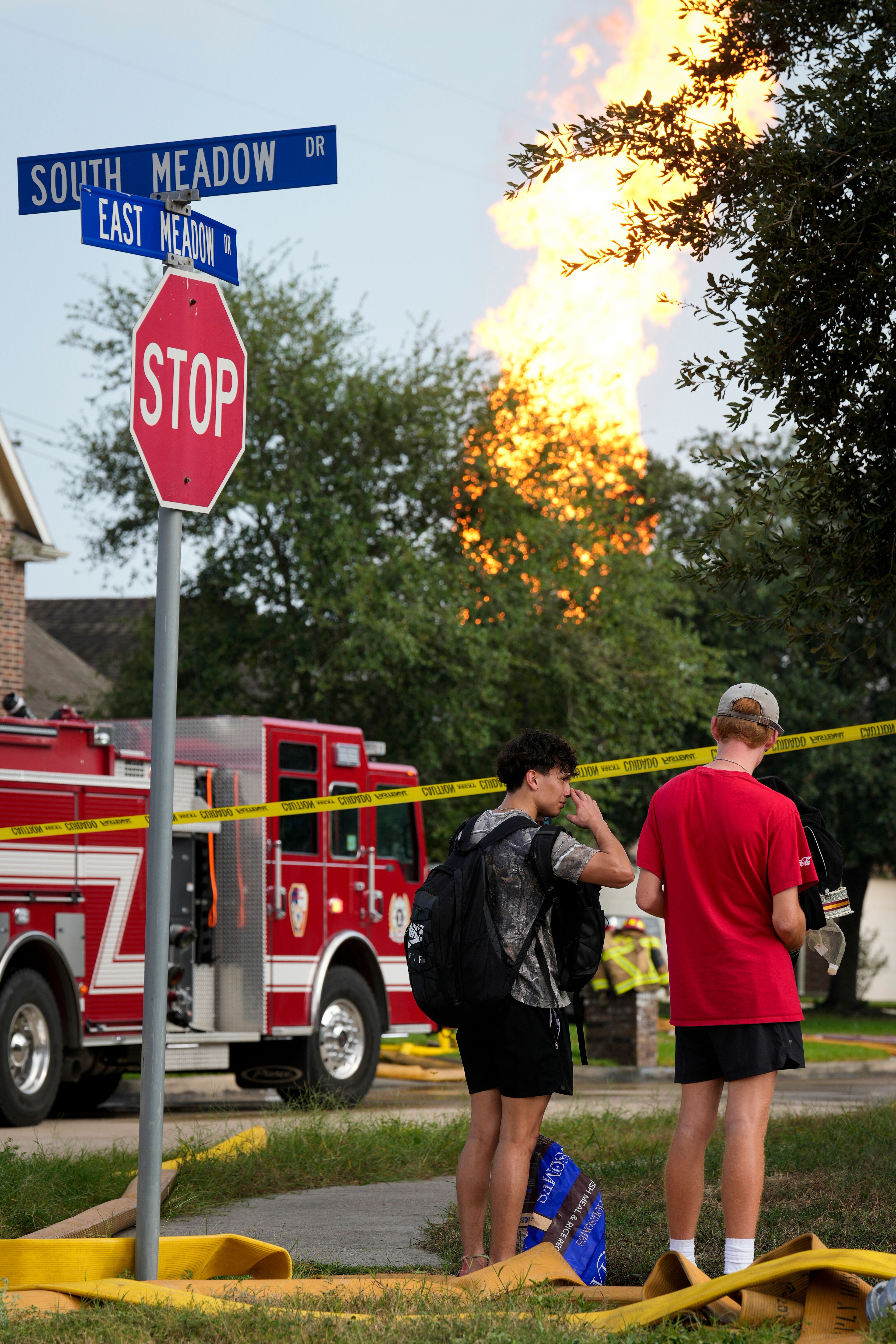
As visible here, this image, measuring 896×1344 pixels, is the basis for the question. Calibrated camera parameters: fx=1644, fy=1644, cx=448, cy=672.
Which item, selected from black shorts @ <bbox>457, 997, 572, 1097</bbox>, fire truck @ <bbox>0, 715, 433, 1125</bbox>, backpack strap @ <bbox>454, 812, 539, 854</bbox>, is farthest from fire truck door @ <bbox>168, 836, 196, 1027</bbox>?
black shorts @ <bbox>457, 997, 572, 1097</bbox>

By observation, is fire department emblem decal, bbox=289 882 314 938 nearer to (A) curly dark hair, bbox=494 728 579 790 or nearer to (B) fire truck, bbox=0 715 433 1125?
(B) fire truck, bbox=0 715 433 1125

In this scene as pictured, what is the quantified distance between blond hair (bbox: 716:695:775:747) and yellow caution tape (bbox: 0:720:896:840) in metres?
0.41

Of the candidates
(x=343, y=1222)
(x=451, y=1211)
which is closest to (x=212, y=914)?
(x=343, y=1222)

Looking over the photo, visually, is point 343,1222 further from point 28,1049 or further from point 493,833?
point 28,1049

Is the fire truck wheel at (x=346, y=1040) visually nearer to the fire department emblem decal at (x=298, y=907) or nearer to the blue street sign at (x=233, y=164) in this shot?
the fire department emblem decal at (x=298, y=907)

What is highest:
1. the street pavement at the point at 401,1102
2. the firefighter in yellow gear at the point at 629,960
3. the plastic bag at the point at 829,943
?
the plastic bag at the point at 829,943

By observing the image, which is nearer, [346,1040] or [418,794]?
[418,794]

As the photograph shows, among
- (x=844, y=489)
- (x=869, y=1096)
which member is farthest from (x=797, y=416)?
(x=869, y=1096)

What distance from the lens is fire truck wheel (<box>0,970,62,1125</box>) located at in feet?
36.3

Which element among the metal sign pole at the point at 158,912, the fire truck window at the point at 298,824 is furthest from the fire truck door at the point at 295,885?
the metal sign pole at the point at 158,912

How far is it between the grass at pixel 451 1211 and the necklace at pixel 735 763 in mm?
1703

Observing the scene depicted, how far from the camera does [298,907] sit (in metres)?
13.1

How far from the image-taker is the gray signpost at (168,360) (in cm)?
470

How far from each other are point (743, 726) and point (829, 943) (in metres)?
0.87
